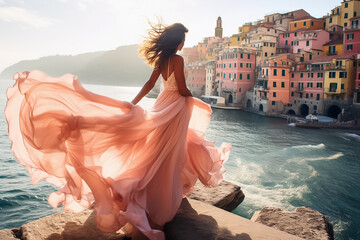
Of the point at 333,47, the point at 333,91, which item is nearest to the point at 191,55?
the point at 333,47

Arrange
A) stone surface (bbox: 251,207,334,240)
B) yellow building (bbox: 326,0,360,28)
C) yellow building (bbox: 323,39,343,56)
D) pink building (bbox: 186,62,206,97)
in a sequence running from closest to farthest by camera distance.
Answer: stone surface (bbox: 251,207,334,240), yellow building (bbox: 323,39,343,56), yellow building (bbox: 326,0,360,28), pink building (bbox: 186,62,206,97)

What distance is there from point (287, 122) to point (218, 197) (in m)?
34.8

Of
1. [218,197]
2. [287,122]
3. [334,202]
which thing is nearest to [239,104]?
[287,122]

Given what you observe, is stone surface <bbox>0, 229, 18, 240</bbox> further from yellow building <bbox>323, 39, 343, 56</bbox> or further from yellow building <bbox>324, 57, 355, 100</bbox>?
yellow building <bbox>323, 39, 343, 56</bbox>

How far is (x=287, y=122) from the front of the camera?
37.2m

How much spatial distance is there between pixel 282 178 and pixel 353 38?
101 ft

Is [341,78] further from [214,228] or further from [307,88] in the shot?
[214,228]

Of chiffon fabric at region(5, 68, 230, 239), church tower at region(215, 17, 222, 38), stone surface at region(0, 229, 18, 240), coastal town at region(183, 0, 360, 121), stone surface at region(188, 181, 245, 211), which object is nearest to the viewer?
chiffon fabric at region(5, 68, 230, 239)

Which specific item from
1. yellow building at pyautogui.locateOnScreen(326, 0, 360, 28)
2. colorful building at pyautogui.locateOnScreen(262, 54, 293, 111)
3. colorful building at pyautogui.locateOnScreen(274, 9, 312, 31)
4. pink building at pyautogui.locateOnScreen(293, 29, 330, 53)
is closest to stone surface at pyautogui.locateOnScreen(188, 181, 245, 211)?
colorful building at pyautogui.locateOnScreen(262, 54, 293, 111)

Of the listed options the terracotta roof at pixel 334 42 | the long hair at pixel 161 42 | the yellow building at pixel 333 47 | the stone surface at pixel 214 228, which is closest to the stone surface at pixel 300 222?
the stone surface at pixel 214 228

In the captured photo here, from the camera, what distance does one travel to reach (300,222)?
14.5ft

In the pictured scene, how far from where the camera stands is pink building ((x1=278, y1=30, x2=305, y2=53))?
4730 cm

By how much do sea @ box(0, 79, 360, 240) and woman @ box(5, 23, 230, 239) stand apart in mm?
5982

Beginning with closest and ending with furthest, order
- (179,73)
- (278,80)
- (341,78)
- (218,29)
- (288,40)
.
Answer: (179,73) < (341,78) < (278,80) < (288,40) < (218,29)
